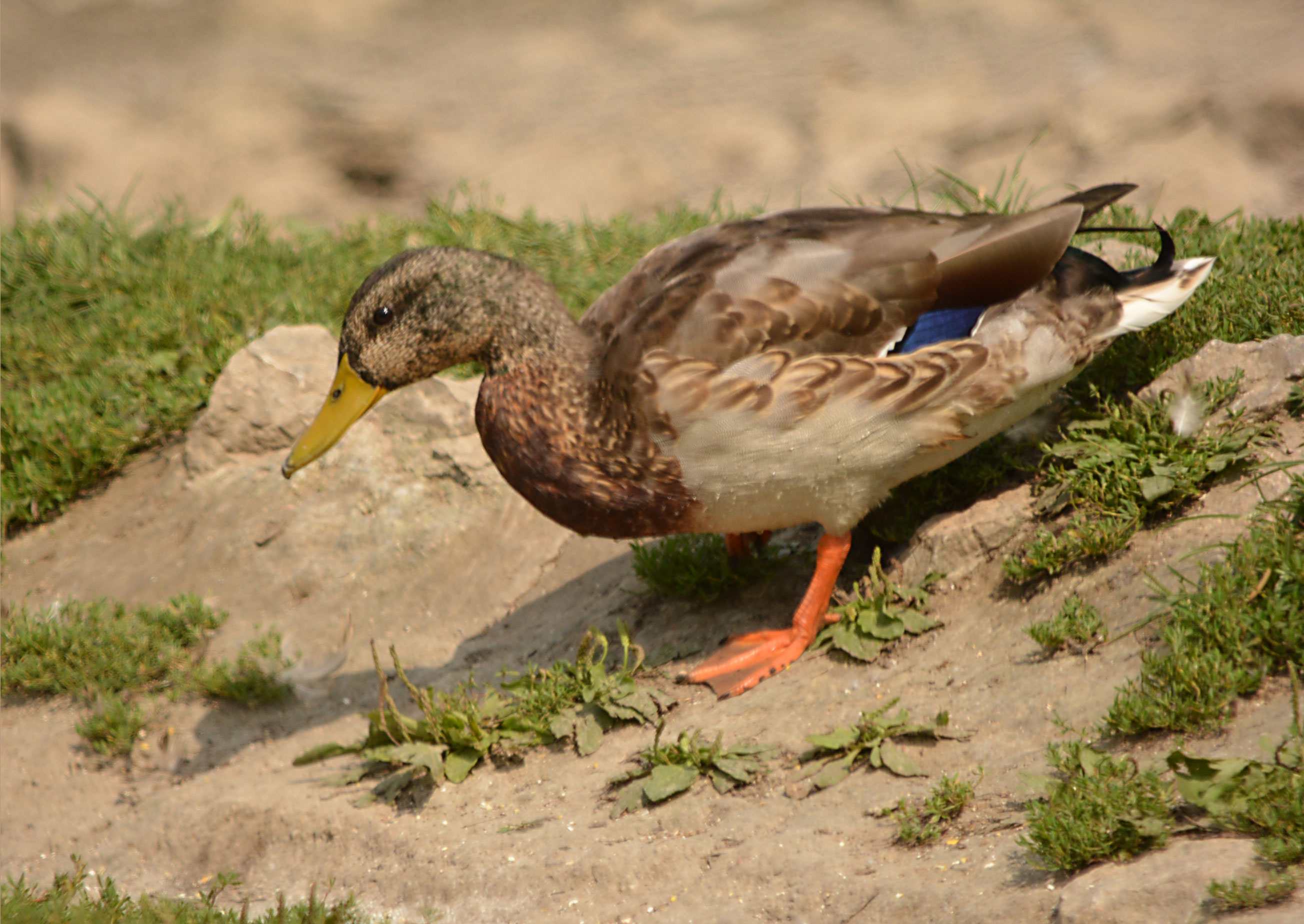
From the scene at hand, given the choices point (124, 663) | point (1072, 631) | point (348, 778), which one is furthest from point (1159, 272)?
point (124, 663)

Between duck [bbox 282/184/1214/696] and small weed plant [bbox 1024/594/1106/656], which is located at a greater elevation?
duck [bbox 282/184/1214/696]

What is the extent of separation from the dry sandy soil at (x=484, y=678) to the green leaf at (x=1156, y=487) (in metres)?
0.10

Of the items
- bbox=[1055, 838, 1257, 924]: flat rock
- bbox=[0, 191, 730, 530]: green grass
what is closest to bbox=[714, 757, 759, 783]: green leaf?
bbox=[1055, 838, 1257, 924]: flat rock

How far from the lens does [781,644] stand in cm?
347

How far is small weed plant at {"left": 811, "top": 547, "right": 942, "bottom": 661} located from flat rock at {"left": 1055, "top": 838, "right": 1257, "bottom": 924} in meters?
1.31

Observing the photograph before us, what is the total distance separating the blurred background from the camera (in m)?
6.09

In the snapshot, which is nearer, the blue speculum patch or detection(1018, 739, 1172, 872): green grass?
detection(1018, 739, 1172, 872): green grass

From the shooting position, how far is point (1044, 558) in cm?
317

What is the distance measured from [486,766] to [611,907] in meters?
0.87

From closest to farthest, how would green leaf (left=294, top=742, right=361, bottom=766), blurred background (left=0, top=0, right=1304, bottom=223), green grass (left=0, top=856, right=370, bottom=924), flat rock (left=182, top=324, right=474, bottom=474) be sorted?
green grass (left=0, top=856, right=370, bottom=924) < green leaf (left=294, top=742, right=361, bottom=766) < flat rock (left=182, top=324, right=474, bottom=474) < blurred background (left=0, top=0, right=1304, bottom=223)

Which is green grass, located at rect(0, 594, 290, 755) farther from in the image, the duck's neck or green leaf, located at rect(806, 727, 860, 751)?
green leaf, located at rect(806, 727, 860, 751)

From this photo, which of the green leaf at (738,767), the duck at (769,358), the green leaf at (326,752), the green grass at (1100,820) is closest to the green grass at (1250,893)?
the green grass at (1100,820)

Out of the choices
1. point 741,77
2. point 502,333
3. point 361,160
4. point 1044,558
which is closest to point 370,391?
point 502,333

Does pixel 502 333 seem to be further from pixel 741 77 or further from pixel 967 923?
pixel 741 77
